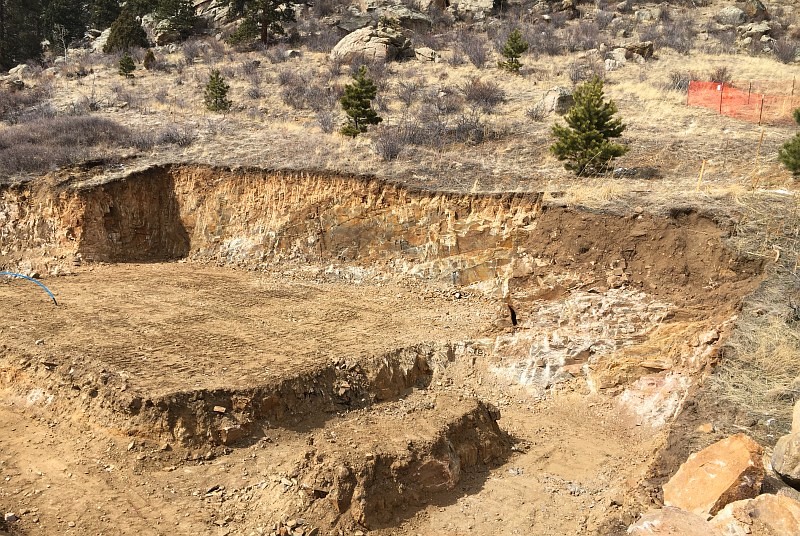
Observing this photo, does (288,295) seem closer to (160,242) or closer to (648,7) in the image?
(160,242)

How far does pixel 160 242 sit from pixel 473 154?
9.56 meters

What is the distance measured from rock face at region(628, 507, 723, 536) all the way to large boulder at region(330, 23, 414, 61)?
92.5 feet

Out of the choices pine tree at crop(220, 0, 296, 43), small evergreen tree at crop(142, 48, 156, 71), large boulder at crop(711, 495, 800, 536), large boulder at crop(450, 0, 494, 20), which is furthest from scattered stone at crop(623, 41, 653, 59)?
large boulder at crop(711, 495, 800, 536)

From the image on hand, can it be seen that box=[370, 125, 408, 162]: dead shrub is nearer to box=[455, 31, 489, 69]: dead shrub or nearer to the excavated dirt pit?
the excavated dirt pit

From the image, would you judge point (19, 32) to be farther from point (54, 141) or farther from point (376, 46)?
point (54, 141)

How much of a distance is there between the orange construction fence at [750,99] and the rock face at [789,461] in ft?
56.2

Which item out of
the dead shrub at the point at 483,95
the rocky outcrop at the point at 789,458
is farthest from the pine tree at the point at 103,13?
the rocky outcrop at the point at 789,458

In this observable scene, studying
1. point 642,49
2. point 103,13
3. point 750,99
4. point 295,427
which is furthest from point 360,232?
point 103,13

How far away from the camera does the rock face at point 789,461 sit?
638 cm

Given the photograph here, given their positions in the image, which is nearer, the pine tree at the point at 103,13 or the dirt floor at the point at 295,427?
the dirt floor at the point at 295,427

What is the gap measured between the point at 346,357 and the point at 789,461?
6.95 m

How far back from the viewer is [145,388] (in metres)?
9.64

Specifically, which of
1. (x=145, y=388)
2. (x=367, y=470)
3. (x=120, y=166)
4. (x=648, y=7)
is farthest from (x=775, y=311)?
(x=648, y=7)

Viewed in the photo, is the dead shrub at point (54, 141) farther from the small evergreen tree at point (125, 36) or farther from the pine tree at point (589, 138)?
the small evergreen tree at point (125, 36)
